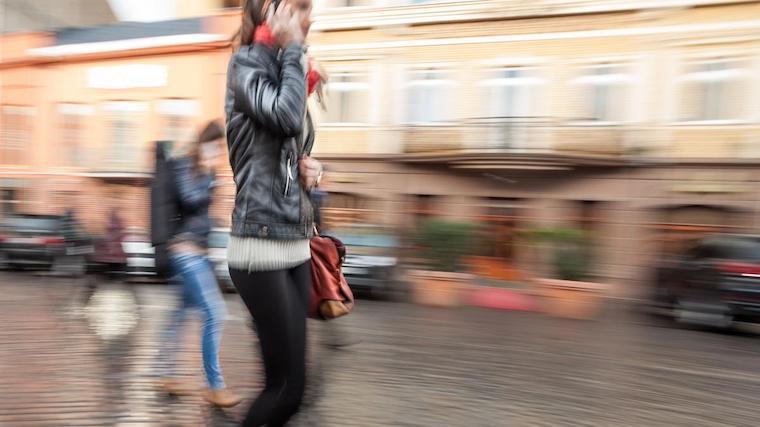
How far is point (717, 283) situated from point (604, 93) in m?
8.66

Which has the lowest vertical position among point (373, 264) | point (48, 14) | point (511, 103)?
point (373, 264)

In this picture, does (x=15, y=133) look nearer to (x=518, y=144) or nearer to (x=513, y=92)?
(x=513, y=92)

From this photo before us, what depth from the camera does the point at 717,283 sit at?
10.3 metres

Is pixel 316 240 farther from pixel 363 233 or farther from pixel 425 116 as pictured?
pixel 425 116

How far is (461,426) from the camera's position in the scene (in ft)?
13.5

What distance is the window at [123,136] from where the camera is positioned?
998 inches

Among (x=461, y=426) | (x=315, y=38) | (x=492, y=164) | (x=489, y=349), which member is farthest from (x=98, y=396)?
(x=315, y=38)

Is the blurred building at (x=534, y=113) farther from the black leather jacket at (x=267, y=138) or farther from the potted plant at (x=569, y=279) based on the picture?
the black leather jacket at (x=267, y=138)

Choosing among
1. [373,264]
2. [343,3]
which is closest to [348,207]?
[343,3]

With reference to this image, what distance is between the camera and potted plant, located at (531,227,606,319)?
11680mm

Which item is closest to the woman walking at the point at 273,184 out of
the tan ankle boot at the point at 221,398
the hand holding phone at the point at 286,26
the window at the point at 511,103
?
the hand holding phone at the point at 286,26

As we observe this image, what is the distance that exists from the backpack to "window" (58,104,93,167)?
79.6 feet

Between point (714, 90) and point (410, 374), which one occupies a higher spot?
point (714, 90)

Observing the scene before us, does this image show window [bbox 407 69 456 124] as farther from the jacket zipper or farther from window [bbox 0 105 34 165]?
the jacket zipper
